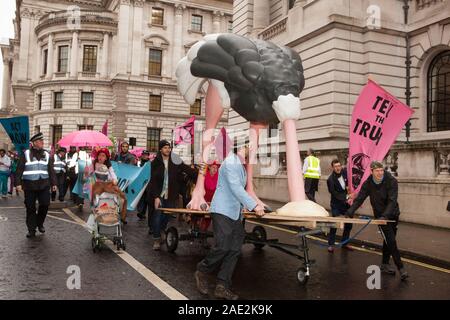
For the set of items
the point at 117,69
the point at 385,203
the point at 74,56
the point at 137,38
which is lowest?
the point at 385,203

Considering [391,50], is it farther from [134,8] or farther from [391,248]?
[134,8]

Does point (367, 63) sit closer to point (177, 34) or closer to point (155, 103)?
point (155, 103)

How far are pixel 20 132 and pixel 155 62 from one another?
44347mm

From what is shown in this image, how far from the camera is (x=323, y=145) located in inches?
683

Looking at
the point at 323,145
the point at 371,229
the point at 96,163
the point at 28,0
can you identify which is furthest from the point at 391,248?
the point at 28,0

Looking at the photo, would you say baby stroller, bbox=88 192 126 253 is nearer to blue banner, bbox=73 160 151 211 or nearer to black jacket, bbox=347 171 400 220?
blue banner, bbox=73 160 151 211

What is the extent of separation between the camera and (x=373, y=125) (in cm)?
795

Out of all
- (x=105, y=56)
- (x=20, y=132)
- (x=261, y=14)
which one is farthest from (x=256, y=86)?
(x=105, y=56)

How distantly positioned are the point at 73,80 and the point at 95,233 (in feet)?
156

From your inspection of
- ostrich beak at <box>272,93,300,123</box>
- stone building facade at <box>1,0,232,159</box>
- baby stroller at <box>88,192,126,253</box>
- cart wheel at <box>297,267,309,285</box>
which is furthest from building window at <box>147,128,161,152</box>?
cart wheel at <box>297,267,309,285</box>

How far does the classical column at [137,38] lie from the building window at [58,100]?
30.2 ft

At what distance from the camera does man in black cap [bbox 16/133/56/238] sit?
9.38 m

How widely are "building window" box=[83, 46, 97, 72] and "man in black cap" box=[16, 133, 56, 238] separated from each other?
45932 mm

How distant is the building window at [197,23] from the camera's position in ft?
180
